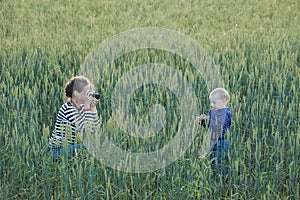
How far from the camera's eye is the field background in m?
3.97

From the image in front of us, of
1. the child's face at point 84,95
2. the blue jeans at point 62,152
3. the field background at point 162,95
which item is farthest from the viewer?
the child's face at point 84,95

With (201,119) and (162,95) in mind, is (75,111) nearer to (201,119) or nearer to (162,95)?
(201,119)

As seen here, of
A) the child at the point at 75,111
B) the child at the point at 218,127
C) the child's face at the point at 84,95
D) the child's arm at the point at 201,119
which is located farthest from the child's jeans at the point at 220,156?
the child's face at the point at 84,95

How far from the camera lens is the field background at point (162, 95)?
3.97 metres

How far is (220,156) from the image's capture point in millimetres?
4352

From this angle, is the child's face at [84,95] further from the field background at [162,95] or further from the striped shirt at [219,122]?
the striped shirt at [219,122]

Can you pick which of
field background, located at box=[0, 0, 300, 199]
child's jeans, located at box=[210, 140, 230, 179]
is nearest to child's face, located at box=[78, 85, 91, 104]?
field background, located at box=[0, 0, 300, 199]

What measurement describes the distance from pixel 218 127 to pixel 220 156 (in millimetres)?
230

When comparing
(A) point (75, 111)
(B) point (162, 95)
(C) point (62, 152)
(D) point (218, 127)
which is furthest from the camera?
(B) point (162, 95)

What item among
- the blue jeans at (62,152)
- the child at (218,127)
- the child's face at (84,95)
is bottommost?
the blue jeans at (62,152)

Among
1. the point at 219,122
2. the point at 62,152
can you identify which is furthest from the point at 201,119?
the point at 62,152

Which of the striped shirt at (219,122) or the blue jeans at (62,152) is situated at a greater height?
the striped shirt at (219,122)

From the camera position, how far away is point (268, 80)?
5945mm

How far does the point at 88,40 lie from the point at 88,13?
353 cm
